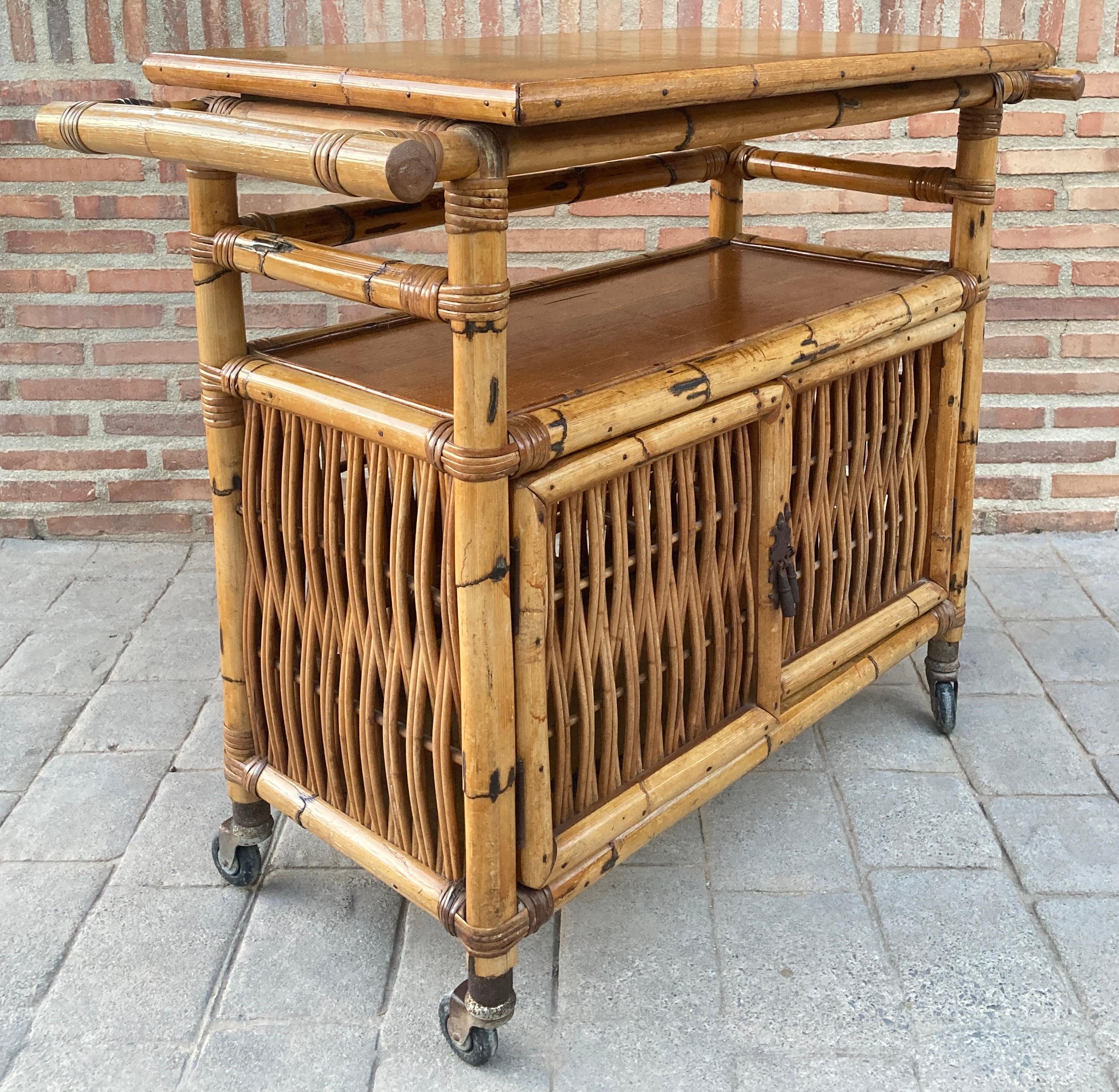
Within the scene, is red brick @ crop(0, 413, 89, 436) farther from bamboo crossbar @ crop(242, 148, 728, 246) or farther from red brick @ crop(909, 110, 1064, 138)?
red brick @ crop(909, 110, 1064, 138)

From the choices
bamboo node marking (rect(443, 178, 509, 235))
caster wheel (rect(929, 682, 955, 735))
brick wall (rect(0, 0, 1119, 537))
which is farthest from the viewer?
brick wall (rect(0, 0, 1119, 537))

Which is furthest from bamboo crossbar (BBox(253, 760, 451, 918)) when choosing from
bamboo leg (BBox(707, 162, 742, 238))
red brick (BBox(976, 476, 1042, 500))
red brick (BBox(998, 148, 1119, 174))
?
red brick (BBox(998, 148, 1119, 174))

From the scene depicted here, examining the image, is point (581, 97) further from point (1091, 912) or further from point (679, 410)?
point (1091, 912)

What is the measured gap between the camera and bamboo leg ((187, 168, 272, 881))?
156 centimetres

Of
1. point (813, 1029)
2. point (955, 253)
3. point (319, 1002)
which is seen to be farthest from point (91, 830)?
point (955, 253)

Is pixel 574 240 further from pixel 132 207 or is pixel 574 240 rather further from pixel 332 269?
pixel 332 269

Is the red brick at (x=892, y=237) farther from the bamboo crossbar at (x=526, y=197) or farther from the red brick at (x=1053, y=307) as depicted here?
the bamboo crossbar at (x=526, y=197)

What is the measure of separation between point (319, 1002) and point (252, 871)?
0.29m

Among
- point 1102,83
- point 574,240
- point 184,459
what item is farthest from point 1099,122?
point 184,459

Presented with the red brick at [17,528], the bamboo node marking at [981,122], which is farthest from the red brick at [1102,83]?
the red brick at [17,528]

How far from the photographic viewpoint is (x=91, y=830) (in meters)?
2.00

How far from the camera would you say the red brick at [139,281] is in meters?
2.84

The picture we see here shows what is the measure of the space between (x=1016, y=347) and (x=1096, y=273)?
233 millimetres

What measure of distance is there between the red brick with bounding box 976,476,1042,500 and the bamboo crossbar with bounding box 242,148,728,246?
1208 millimetres
